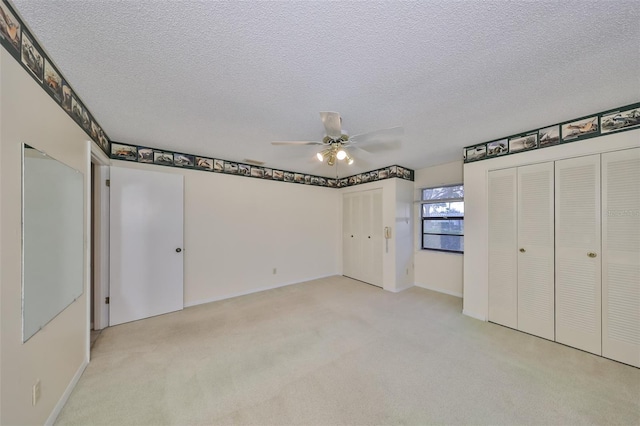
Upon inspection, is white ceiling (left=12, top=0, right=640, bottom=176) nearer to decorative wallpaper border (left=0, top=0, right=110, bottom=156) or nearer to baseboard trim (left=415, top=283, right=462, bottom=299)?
decorative wallpaper border (left=0, top=0, right=110, bottom=156)

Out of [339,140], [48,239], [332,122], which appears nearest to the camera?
[48,239]

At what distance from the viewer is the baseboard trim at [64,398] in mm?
1443

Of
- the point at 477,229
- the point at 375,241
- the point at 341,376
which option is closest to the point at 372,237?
the point at 375,241

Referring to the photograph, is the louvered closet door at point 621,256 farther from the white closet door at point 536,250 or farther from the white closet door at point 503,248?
the white closet door at point 503,248

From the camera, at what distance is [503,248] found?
288 cm

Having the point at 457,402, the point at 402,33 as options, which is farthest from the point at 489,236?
the point at 402,33

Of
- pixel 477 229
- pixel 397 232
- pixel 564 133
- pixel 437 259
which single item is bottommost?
pixel 437 259

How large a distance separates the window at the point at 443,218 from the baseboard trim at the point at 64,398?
5.18 m

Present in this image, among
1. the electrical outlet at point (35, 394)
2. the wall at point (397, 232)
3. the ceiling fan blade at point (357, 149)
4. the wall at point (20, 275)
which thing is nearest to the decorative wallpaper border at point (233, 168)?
the wall at point (397, 232)

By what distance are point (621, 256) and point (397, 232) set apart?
254cm

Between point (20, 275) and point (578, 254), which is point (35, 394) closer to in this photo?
point (20, 275)

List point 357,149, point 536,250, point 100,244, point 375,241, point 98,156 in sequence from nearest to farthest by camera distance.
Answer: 1. point 98,156
2. point 536,250
3. point 100,244
4. point 357,149
5. point 375,241

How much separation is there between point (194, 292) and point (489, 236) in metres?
4.57

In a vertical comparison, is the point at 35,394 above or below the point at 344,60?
below
